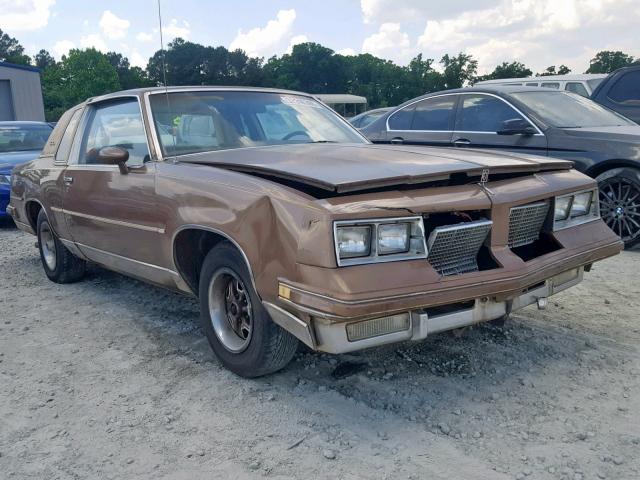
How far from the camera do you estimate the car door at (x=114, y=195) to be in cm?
397

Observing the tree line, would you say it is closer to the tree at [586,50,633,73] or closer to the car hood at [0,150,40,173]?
the tree at [586,50,633,73]

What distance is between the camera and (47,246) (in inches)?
234

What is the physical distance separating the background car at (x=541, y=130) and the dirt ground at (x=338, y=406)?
1896mm

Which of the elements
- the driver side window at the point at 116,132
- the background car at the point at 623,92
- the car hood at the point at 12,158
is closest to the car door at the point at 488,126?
the background car at the point at 623,92

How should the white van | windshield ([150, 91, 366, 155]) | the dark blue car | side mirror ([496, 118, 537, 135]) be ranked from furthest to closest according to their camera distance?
the white van → the dark blue car → side mirror ([496, 118, 537, 135]) → windshield ([150, 91, 366, 155])

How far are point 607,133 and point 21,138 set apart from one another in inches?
347

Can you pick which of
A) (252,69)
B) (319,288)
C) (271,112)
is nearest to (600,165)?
(271,112)

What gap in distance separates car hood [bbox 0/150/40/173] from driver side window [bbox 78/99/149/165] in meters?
4.67

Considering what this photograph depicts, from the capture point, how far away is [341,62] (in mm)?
91688

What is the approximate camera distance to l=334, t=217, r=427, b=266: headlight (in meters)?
2.70

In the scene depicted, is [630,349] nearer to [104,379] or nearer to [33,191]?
[104,379]

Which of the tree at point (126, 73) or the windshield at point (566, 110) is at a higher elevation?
the tree at point (126, 73)

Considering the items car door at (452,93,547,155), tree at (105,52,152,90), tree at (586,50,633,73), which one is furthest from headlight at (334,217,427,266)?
tree at (105,52,152,90)

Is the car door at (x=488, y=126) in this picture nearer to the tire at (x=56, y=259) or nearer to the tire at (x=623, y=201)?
the tire at (x=623, y=201)
